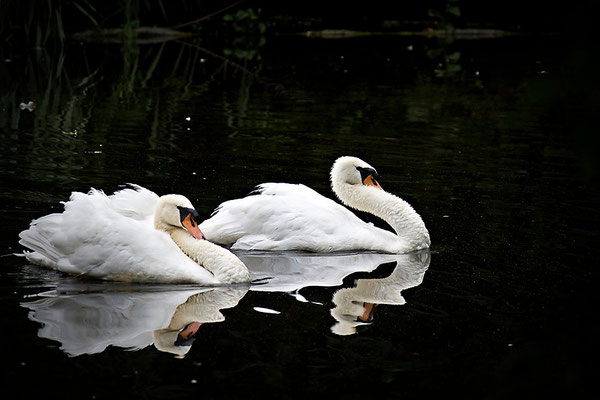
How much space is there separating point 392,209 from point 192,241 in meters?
1.97

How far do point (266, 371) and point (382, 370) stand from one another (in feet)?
1.77

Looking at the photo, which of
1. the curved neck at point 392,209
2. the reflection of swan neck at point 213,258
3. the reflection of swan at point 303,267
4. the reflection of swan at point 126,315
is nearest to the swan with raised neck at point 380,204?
the curved neck at point 392,209

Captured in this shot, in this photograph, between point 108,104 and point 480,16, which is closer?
point 108,104

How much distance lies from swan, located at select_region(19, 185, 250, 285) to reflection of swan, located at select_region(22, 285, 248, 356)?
122mm

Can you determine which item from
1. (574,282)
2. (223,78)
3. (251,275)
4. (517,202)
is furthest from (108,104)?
(574,282)

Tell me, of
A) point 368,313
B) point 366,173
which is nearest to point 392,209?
point 366,173

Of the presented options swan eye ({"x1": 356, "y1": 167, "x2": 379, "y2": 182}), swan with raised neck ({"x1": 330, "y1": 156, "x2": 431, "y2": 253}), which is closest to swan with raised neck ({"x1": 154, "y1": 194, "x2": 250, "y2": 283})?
swan with raised neck ({"x1": 330, "y1": 156, "x2": 431, "y2": 253})

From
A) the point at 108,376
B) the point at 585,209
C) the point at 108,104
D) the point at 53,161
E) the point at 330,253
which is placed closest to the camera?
the point at 108,376

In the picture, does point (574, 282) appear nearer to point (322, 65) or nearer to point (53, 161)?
point (53, 161)

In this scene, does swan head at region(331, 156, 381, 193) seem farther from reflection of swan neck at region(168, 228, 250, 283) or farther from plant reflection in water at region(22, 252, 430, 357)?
reflection of swan neck at region(168, 228, 250, 283)

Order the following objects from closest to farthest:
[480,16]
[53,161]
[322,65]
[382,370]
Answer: [382,370] < [53,161] < [322,65] < [480,16]

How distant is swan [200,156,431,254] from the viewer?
7137 millimetres

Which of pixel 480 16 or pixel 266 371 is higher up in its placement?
pixel 480 16

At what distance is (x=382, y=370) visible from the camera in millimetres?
4363
